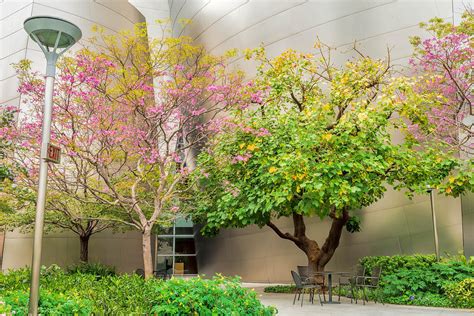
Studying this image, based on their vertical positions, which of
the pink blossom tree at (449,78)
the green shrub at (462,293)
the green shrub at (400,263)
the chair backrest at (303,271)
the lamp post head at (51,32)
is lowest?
the green shrub at (462,293)

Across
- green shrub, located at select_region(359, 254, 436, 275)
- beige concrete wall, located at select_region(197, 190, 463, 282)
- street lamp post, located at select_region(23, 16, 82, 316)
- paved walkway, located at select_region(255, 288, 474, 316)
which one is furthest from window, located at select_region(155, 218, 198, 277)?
street lamp post, located at select_region(23, 16, 82, 316)

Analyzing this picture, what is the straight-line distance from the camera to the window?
24094 mm

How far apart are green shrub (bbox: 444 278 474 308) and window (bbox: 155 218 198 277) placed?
15.9 m

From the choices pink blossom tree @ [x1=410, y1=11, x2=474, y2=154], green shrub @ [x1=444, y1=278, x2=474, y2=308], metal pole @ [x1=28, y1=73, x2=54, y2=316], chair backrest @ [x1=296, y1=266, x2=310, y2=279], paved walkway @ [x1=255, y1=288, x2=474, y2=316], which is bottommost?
paved walkway @ [x1=255, y1=288, x2=474, y2=316]

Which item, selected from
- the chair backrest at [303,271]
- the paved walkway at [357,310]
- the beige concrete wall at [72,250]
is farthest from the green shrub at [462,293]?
the beige concrete wall at [72,250]

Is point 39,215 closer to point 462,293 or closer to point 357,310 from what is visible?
point 357,310

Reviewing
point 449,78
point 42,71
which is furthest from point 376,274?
point 42,71

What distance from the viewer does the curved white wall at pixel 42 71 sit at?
19.5 metres

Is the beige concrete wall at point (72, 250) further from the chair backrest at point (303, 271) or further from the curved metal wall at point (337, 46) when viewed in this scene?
the chair backrest at point (303, 271)

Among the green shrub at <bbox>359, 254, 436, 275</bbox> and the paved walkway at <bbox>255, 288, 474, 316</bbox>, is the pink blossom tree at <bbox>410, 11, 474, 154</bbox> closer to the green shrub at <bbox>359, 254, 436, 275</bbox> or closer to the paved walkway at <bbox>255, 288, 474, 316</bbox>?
the green shrub at <bbox>359, 254, 436, 275</bbox>

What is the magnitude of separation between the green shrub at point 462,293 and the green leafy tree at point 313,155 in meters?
2.55

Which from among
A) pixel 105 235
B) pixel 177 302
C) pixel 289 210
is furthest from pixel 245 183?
pixel 105 235

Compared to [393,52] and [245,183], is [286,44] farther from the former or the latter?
[245,183]

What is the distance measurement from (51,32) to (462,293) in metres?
10.5
